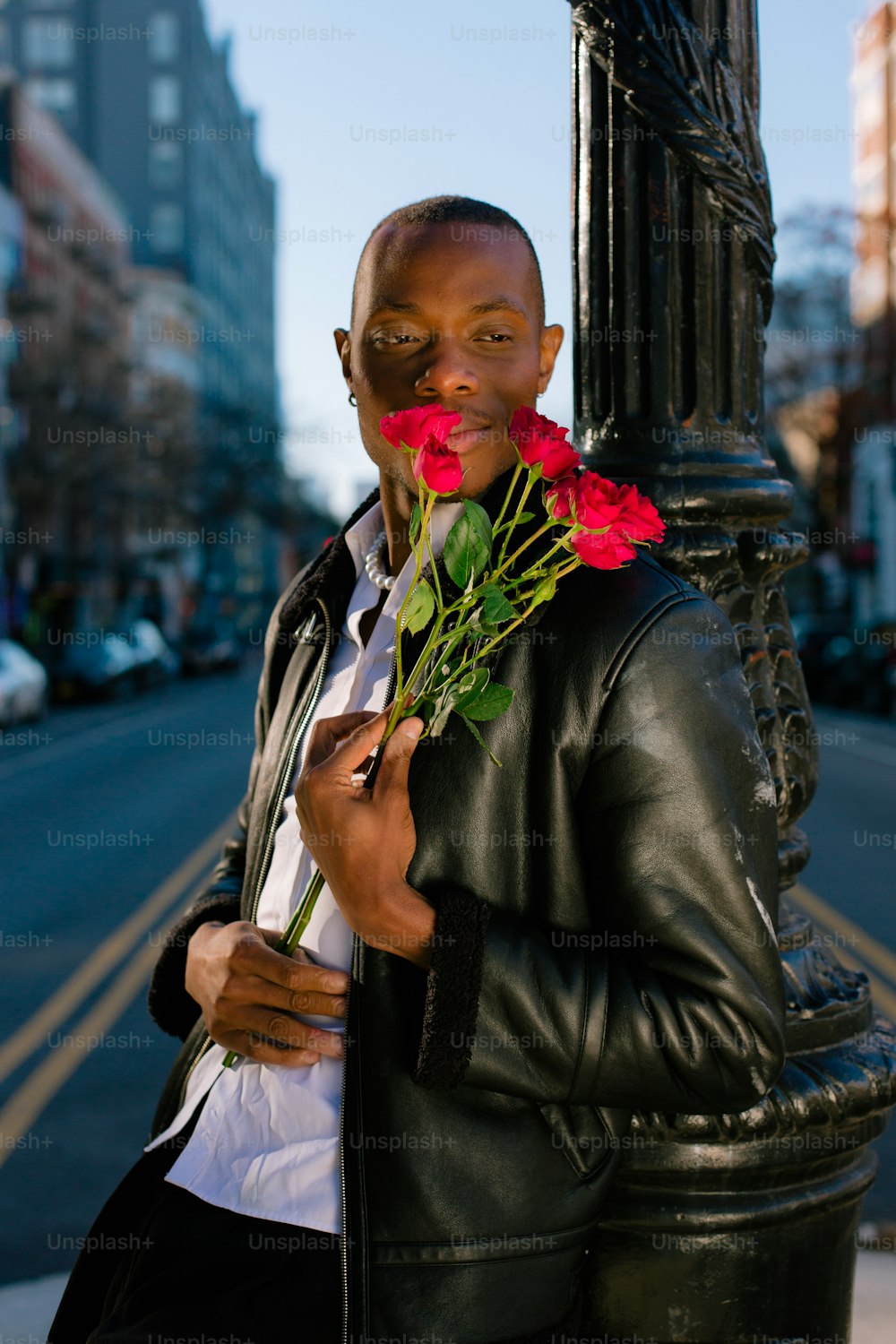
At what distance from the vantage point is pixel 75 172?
54.9 metres

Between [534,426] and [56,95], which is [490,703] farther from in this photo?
[56,95]

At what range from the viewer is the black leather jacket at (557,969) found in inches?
70.2

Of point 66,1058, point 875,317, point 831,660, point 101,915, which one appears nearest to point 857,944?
point 66,1058

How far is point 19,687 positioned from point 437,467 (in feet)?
81.5

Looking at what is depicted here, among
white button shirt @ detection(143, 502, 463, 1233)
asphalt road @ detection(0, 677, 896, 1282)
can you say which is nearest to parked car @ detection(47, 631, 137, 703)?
asphalt road @ detection(0, 677, 896, 1282)

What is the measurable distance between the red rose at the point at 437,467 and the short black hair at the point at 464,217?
1.49 ft

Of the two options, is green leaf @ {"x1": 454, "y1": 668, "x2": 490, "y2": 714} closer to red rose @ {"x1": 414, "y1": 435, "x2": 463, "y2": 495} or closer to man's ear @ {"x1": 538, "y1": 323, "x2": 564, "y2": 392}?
red rose @ {"x1": 414, "y1": 435, "x2": 463, "y2": 495}

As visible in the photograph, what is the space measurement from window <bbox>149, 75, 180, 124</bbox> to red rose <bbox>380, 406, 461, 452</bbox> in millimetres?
92506

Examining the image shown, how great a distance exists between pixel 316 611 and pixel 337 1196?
3.27 feet

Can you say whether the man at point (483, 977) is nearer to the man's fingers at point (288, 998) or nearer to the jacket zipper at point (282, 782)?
the man's fingers at point (288, 998)

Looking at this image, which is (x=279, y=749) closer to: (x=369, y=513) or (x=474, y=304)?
(x=369, y=513)

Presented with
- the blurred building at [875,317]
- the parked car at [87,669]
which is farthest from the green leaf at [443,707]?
the blurred building at [875,317]

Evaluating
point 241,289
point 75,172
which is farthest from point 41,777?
point 241,289

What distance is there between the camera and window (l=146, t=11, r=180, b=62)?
284 feet
